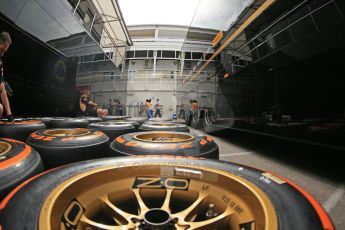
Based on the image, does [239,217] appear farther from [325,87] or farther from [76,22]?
[76,22]

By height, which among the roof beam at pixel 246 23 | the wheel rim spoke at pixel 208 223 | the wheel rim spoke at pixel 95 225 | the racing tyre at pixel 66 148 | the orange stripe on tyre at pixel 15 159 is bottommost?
the wheel rim spoke at pixel 95 225

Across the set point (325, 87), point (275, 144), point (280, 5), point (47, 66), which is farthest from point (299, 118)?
point (47, 66)

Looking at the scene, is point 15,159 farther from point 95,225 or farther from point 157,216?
point 157,216

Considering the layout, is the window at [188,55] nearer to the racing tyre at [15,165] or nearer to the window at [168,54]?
the window at [168,54]

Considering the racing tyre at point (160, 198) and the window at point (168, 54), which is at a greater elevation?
the window at point (168, 54)

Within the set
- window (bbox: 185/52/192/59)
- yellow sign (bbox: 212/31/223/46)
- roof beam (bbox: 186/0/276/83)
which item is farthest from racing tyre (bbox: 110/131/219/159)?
window (bbox: 185/52/192/59)

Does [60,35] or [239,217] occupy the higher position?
[60,35]

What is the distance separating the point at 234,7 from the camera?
3506 mm

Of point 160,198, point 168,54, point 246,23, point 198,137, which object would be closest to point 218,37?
point 246,23

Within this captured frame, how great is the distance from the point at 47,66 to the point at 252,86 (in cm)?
433

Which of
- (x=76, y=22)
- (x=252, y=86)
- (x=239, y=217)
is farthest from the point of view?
(x=76, y=22)

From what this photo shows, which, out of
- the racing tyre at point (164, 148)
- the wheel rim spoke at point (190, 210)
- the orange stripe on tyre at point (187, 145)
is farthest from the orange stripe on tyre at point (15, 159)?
the orange stripe on tyre at point (187, 145)

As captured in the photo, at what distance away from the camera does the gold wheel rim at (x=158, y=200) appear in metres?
0.56

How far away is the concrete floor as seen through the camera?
1.17 metres
